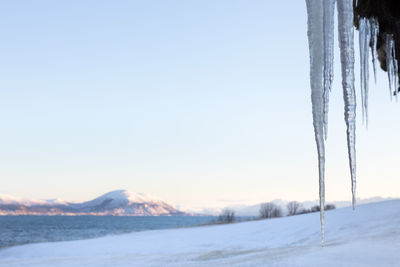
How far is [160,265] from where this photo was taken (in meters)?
6.45

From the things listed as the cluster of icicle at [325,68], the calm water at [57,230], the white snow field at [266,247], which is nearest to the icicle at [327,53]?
the cluster of icicle at [325,68]

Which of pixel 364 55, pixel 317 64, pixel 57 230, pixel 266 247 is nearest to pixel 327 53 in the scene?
pixel 317 64

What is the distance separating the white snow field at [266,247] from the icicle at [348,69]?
173 cm

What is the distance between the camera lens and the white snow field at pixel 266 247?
452 centimetres

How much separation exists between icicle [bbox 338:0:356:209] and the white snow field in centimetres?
173

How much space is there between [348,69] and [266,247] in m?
9.09

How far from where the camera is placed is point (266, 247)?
36.3ft

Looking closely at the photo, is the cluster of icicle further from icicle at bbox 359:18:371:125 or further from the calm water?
the calm water

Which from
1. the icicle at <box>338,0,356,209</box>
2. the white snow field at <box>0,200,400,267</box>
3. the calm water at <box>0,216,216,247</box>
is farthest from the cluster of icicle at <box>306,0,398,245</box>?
the calm water at <box>0,216,216,247</box>

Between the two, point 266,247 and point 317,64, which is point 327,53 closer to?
point 317,64

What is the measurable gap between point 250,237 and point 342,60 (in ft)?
36.1

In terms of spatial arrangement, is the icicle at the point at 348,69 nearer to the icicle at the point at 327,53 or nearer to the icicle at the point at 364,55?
the icicle at the point at 327,53

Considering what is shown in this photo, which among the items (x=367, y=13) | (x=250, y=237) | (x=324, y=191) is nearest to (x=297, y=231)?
(x=250, y=237)

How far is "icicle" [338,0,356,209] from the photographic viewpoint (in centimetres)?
289
